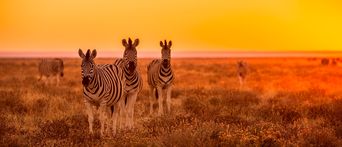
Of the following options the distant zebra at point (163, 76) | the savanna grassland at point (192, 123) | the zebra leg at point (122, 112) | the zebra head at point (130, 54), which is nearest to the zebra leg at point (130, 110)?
the zebra leg at point (122, 112)

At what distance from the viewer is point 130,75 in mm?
12516

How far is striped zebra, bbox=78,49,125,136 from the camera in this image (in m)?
9.72

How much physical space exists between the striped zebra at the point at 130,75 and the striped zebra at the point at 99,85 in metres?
1.02

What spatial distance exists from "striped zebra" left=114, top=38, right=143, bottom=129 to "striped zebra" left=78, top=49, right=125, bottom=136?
102 cm

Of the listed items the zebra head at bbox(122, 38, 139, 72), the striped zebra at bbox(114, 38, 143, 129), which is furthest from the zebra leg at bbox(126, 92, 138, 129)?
the zebra head at bbox(122, 38, 139, 72)

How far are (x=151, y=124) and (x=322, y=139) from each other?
408 centimetres

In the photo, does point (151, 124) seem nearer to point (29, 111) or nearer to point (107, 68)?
point (107, 68)

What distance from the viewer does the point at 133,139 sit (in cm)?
891

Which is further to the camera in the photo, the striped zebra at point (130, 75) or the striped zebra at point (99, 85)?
the striped zebra at point (130, 75)

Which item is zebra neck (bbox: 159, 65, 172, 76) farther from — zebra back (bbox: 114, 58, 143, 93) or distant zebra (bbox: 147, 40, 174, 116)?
zebra back (bbox: 114, 58, 143, 93)

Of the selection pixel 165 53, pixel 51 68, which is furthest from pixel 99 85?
pixel 51 68

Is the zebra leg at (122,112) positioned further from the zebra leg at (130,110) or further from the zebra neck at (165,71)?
the zebra neck at (165,71)

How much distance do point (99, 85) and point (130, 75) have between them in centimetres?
253

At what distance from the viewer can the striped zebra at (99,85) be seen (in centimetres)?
972
